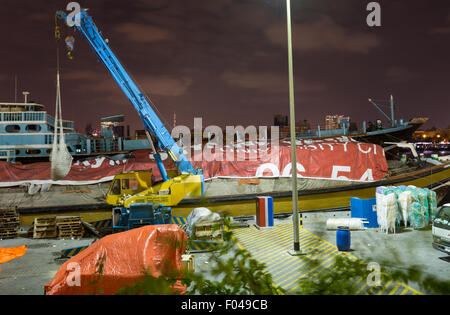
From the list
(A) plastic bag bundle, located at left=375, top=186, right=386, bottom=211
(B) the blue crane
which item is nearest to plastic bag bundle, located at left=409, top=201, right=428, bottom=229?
(A) plastic bag bundle, located at left=375, top=186, right=386, bottom=211

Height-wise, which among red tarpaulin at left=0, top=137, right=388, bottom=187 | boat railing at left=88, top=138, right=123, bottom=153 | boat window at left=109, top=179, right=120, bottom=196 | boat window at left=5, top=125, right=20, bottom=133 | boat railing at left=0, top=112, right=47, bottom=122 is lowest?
boat window at left=109, top=179, right=120, bottom=196

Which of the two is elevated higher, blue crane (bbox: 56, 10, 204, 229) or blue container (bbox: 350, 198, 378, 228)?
blue crane (bbox: 56, 10, 204, 229)

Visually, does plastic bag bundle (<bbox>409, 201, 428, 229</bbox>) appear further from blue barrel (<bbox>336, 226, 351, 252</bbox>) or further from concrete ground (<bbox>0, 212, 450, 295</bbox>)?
blue barrel (<bbox>336, 226, 351, 252</bbox>)

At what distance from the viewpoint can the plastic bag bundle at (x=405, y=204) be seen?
1254cm

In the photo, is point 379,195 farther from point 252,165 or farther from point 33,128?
point 33,128

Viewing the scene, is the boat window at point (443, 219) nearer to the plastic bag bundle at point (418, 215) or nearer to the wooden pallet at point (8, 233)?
the plastic bag bundle at point (418, 215)

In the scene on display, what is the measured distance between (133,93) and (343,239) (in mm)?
11101

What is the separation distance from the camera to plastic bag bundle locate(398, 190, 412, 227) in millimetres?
12538

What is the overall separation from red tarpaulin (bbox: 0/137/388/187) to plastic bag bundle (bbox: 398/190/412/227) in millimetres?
4108

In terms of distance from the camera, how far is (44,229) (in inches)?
531

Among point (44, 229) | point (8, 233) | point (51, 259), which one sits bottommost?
point (51, 259)

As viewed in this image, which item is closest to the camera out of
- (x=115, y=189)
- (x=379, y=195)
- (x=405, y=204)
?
(x=379, y=195)

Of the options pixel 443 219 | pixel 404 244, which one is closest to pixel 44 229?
pixel 404 244

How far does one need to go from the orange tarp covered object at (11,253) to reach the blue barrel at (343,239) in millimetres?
11342
